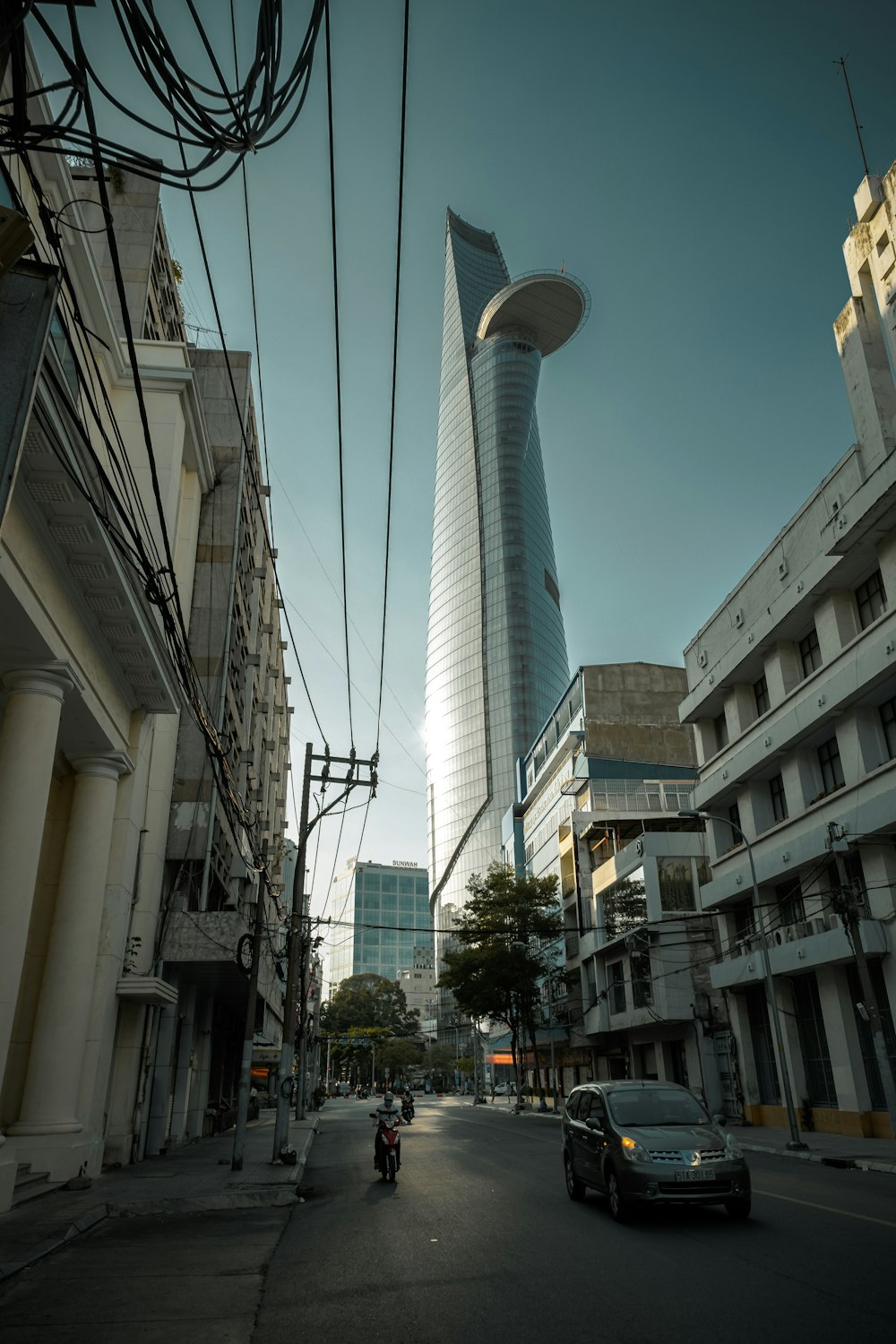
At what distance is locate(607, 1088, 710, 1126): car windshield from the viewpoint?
11.4 metres

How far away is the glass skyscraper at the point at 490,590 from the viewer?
145375mm

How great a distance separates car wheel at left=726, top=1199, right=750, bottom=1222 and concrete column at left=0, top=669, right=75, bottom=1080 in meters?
9.45

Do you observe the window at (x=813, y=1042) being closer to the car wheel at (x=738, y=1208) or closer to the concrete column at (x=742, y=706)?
the concrete column at (x=742, y=706)

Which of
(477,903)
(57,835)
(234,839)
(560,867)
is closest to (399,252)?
(57,835)

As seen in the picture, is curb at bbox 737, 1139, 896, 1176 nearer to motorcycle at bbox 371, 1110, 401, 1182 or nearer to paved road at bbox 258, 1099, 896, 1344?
paved road at bbox 258, 1099, 896, 1344

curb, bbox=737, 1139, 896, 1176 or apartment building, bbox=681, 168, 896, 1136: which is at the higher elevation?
apartment building, bbox=681, 168, 896, 1136

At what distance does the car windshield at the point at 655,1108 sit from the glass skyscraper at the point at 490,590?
400 feet

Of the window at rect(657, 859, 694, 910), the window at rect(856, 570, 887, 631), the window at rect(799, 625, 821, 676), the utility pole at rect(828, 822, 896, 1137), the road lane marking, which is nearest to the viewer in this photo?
the road lane marking

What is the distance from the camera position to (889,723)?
1044 inches

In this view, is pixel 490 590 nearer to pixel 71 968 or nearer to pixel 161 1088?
pixel 161 1088

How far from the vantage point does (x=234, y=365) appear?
110ft

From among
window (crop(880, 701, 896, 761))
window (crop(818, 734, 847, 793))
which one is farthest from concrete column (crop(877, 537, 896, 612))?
window (crop(818, 734, 847, 793))

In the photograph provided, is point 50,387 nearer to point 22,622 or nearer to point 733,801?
point 22,622

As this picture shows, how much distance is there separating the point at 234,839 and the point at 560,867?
31201 mm
